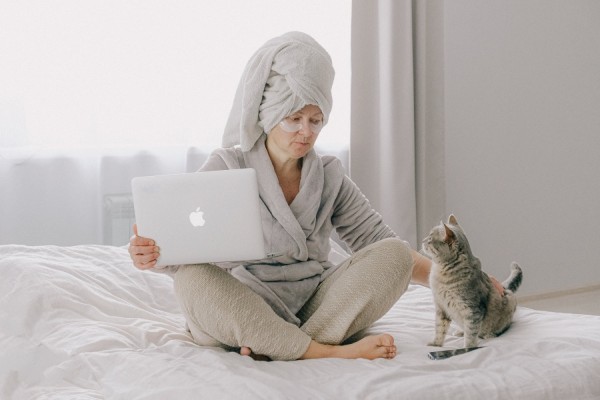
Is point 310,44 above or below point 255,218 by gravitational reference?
above

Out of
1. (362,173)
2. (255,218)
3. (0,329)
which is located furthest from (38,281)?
(362,173)

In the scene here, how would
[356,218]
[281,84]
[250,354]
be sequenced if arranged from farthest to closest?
[356,218]
[281,84]
[250,354]

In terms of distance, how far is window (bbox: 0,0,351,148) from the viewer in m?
2.88

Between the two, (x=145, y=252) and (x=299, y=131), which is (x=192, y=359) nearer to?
(x=145, y=252)

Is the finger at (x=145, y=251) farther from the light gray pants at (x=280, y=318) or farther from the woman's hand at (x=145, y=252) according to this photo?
the light gray pants at (x=280, y=318)

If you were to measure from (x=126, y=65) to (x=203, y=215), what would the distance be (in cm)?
160

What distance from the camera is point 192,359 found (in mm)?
1614

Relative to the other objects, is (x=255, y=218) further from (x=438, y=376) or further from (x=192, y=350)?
(x=438, y=376)

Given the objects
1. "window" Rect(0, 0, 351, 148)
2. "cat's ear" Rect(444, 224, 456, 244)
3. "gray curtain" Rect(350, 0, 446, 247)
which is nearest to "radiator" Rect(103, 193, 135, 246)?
"window" Rect(0, 0, 351, 148)

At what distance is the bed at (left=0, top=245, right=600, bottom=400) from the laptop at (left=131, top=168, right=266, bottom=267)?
22 cm

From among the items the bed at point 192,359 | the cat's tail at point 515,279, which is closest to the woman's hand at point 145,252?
the bed at point 192,359

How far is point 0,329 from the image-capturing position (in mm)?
1896

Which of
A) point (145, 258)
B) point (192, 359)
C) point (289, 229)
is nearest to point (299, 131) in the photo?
point (289, 229)

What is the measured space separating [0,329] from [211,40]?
1.66 meters
